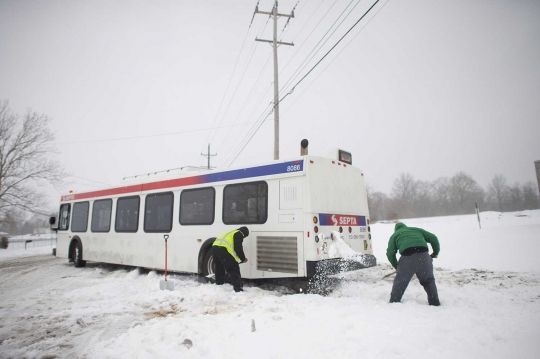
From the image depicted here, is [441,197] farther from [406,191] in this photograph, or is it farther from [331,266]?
[331,266]

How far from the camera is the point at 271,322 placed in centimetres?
404

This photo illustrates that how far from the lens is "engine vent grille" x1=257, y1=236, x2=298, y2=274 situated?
601 centimetres

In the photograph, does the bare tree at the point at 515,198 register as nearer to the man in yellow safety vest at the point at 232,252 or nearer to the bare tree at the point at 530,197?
the bare tree at the point at 530,197

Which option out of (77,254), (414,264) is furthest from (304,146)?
(77,254)

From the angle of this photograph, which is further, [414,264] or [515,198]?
Answer: [515,198]

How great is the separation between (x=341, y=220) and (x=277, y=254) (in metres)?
1.59

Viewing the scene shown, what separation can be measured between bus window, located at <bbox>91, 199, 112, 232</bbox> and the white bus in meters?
0.25

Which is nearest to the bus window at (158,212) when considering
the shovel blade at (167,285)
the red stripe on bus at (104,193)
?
the red stripe on bus at (104,193)

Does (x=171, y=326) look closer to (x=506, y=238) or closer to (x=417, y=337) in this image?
(x=417, y=337)

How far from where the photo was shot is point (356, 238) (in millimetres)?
6980

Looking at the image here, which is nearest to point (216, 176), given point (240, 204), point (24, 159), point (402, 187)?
point (240, 204)

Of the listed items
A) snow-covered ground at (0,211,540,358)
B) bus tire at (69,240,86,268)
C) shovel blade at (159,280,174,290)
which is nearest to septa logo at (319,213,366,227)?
snow-covered ground at (0,211,540,358)

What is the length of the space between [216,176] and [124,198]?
14.7 ft

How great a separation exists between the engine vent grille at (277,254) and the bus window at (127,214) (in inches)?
200
